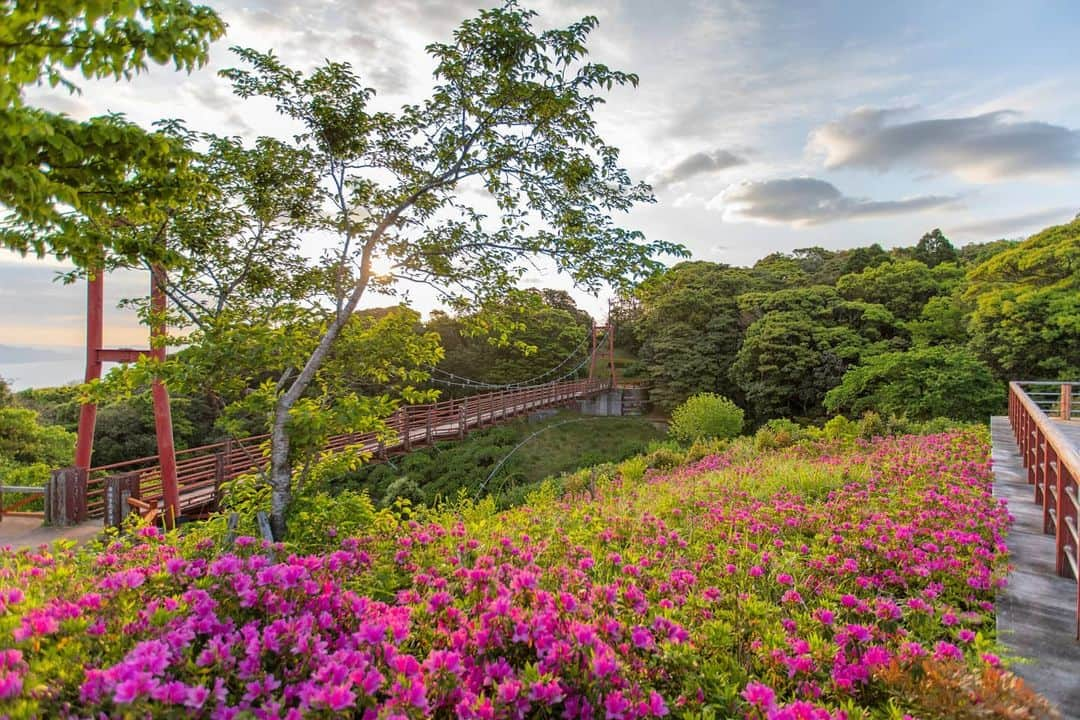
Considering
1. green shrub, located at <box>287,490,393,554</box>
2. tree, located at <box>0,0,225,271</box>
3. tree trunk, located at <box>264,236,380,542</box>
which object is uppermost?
tree, located at <box>0,0,225,271</box>

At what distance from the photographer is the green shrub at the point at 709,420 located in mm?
15166

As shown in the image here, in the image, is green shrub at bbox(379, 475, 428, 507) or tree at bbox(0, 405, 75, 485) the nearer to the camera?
tree at bbox(0, 405, 75, 485)

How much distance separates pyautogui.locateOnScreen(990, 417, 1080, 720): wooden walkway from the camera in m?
1.89

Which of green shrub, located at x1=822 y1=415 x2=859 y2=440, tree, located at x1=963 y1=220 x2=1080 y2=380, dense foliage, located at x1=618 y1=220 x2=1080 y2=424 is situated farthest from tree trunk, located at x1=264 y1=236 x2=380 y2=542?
tree, located at x1=963 y1=220 x2=1080 y2=380

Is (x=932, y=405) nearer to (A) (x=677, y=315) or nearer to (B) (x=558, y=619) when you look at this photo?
(A) (x=677, y=315)

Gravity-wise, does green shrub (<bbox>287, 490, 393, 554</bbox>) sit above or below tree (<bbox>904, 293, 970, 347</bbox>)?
below

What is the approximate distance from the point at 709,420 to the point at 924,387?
5.61 m

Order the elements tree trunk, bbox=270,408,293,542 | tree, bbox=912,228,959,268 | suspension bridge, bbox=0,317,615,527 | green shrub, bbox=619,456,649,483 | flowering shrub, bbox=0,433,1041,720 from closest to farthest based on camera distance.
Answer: flowering shrub, bbox=0,433,1041,720, tree trunk, bbox=270,408,293,542, suspension bridge, bbox=0,317,615,527, green shrub, bbox=619,456,649,483, tree, bbox=912,228,959,268

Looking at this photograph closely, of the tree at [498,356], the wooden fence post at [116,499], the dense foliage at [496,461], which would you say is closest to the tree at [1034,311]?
the dense foliage at [496,461]

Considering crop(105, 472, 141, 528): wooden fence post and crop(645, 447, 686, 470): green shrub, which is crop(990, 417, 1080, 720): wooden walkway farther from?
crop(105, 472, 141, 528): wooden fence post

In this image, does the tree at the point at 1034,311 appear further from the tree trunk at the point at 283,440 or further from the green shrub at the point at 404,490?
the tree trunk at the point at 283,440

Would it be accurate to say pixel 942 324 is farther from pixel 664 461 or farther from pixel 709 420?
pixel 664 461

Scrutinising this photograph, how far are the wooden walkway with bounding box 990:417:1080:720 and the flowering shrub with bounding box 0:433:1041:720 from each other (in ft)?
0.35

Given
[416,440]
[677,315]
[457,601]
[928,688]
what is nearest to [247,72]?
[457,601]
